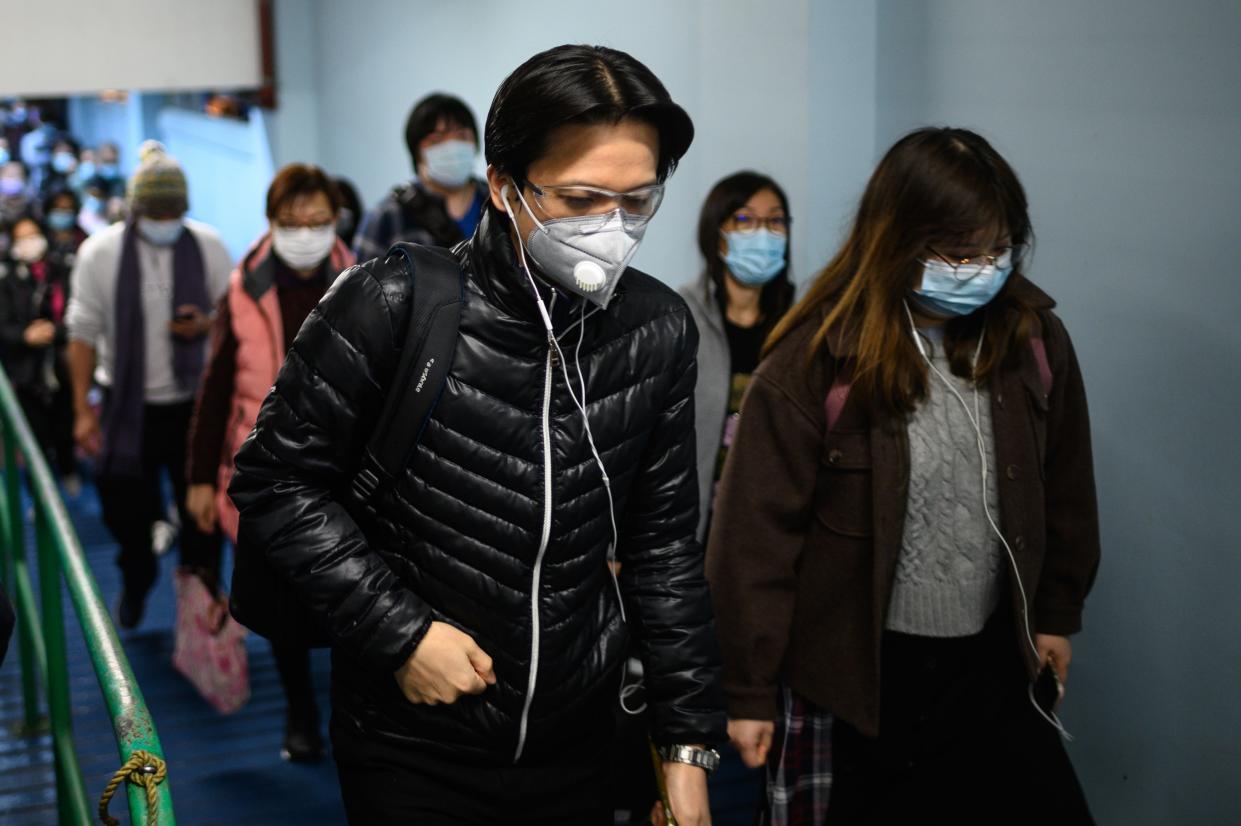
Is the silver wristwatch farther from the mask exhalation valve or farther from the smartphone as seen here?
the smartphone

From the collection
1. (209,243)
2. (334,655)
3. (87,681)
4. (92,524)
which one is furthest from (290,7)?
(334,655)

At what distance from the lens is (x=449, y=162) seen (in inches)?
200

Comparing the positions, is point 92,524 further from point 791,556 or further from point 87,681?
point 791,556

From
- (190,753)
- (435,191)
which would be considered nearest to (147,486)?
(190,753)

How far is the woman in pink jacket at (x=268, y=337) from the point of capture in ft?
14.1

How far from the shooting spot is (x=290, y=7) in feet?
33.8

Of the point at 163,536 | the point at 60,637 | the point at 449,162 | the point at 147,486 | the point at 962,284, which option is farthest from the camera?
the point at 163,536

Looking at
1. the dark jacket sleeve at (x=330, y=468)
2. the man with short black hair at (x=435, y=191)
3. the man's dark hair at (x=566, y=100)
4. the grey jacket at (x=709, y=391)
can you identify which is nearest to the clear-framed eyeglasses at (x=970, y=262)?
the man's dark hair at (x=566, y=100)

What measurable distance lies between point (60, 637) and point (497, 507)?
178 centimetres

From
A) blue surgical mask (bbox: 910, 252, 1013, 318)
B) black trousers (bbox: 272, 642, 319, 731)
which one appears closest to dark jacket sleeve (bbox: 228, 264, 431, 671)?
blue surgical mask (bbox: 910, 252, 1013, 318)

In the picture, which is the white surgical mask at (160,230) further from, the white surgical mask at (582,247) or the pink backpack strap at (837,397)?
the white surgical mask at (582,247)

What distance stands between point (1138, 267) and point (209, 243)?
3.75 meters

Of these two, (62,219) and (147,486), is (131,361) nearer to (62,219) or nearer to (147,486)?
(147,486)

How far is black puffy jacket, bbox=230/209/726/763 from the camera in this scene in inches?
79.9
